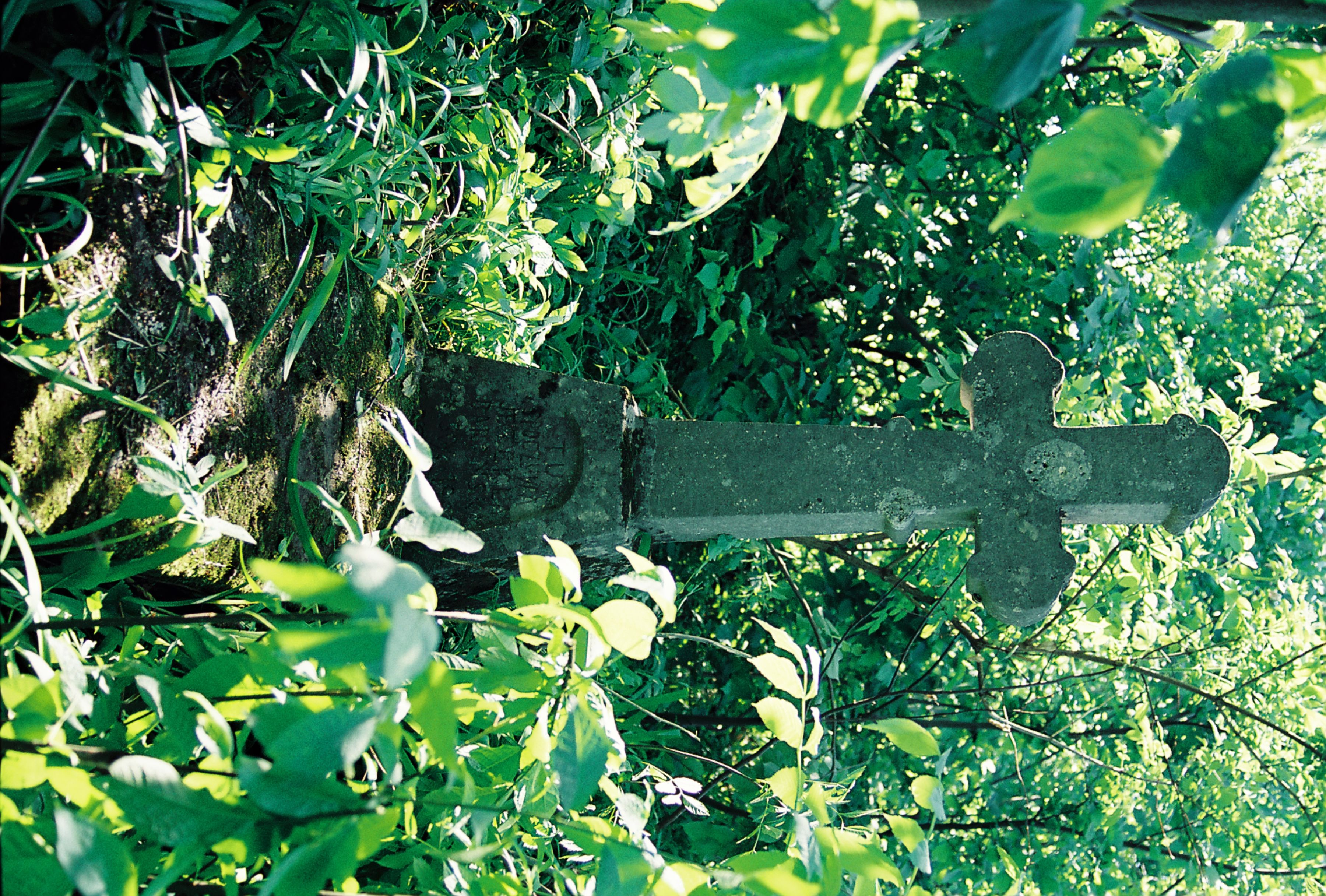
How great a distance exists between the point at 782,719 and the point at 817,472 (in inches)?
47.2

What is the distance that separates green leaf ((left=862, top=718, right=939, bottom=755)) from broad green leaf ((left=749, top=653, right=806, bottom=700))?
0.77 feet

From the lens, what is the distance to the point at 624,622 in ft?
3.26

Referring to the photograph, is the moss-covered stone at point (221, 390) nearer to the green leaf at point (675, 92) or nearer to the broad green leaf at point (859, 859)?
the green leaf at point (675, 92)

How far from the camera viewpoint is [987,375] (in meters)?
2.45

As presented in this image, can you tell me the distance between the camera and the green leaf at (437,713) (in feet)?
2.20

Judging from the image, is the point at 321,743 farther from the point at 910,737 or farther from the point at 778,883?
the point at 910,737

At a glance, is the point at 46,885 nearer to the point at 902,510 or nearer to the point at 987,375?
the point at 902,510

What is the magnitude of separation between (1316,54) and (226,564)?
5.22ft

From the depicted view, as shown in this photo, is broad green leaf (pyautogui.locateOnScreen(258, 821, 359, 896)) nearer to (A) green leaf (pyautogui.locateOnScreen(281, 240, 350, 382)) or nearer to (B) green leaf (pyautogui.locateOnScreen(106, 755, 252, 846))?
(B) green leaf (pyautogui.locateOnScreen(106, 755, 252, 846))

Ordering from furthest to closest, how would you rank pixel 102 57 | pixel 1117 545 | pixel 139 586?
pixel 1117 545 → pixel 139 586 → pixel 102 57

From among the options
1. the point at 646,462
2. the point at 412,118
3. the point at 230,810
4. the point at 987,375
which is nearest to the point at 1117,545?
the point at 987,375

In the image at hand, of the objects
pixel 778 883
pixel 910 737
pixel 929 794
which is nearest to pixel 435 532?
pixel 778 883

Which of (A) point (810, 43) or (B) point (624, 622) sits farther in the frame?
(B) point (624, 622)

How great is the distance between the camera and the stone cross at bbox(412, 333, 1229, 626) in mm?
2318
